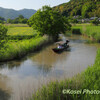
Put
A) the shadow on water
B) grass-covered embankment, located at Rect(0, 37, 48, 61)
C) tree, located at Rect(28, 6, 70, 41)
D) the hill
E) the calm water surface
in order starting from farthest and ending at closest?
the hill < tree, located at Rect(28, 6, 70, 41) < grass-covered embankment, located at Rect(0, 37, 48, 61) < the calm water surface < the shadow on water

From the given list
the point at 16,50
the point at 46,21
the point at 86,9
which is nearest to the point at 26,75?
the point at 16,50

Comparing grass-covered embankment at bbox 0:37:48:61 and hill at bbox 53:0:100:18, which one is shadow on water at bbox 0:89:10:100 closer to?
grass-covered embankment at bbox 0:37:48:61

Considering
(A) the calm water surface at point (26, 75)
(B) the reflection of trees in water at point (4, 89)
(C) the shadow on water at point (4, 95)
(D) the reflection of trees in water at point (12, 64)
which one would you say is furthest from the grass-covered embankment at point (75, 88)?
(D) the reflection of trees in water at point (12, 64)

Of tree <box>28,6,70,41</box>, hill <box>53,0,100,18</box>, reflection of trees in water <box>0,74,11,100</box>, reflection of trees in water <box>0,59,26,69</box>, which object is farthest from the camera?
hill <box>53,0,100,18</box>

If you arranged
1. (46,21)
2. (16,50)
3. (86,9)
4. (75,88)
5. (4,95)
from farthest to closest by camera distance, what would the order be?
(86,9) < (46,21) < (16,50) < (4,95) < (75,88)

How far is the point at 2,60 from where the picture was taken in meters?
18.1

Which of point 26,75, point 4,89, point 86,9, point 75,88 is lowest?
point 4,89

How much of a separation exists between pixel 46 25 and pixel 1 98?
25.8 m

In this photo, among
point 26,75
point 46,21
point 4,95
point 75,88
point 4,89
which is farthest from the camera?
point 46,21

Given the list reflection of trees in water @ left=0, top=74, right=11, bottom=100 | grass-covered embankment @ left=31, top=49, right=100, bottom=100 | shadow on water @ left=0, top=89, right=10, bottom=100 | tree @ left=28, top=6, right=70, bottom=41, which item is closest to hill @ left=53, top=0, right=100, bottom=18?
tree @ left=28, top=6, right=70, bottom=41

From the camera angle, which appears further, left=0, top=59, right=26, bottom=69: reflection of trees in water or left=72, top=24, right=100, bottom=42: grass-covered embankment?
left=72, top=24, right=100, bottom=42: grass-covered embankment

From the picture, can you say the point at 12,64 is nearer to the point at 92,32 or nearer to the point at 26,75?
the point at 26,75

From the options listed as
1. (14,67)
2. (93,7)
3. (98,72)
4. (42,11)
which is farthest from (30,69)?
(93,7)

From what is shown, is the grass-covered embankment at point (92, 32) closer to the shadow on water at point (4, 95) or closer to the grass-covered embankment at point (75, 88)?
the grass-covered embankment at point (75, 88)
